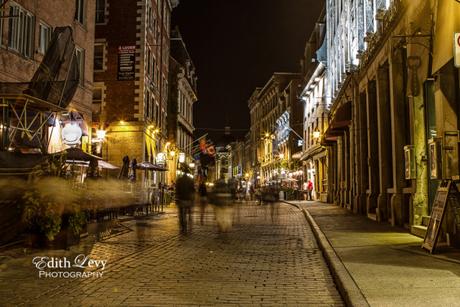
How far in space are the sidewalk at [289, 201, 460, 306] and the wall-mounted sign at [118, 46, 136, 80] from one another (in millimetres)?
23076

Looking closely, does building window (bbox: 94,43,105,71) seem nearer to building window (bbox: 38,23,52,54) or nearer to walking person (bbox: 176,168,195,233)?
building window (bbox: 38,23,52,54)

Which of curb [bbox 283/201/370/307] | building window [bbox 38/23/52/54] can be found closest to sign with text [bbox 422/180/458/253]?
curb [bbox 283/201/370/307]

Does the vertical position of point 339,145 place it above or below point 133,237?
above

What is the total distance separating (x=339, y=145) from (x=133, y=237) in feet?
60.1

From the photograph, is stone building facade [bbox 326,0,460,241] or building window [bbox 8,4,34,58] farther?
building window [bbox 8,4,34,58]

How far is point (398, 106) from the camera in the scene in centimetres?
1553

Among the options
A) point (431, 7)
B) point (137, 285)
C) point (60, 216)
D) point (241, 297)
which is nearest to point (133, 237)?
point (60, 216)

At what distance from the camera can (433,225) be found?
976cm

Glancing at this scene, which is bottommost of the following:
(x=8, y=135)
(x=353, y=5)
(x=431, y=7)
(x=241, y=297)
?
(x=241, y=297)

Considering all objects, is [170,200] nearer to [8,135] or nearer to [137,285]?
[8,135]

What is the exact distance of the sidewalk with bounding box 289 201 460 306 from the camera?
6.22 m

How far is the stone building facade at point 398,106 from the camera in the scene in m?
10.8

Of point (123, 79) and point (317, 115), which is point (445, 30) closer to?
point (123, 79)

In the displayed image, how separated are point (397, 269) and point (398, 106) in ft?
27.8
